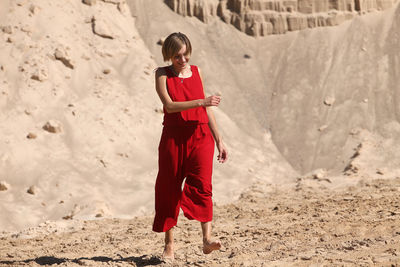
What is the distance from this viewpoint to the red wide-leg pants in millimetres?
4238

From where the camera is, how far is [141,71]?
1445cm

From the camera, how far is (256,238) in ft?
18.7

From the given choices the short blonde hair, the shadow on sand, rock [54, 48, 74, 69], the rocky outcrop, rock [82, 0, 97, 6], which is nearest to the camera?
the short blonde hair

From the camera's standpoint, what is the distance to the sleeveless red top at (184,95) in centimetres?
420

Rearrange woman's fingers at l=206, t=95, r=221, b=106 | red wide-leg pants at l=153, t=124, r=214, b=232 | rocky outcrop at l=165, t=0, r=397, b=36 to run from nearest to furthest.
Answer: woman's fingers at l=206, t=95, r=221, b=106
red wide-leg pants at l=153, t=124, r=214, b=232
rocky outcrop at l=165, t=0, r=397, b=36

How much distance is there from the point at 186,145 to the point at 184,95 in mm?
375

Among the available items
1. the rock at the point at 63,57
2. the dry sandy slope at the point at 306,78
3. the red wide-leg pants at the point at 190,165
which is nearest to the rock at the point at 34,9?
the rock at the point at 63,57

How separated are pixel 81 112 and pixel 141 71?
2611 millimetres

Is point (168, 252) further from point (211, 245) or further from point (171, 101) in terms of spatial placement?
point (171, 101)

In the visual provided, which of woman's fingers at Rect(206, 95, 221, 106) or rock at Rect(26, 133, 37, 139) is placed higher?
woman's fingers at Rect(206, 95, 221, 106)

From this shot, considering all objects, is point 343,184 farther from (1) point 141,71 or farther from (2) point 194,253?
(2) point 194,253

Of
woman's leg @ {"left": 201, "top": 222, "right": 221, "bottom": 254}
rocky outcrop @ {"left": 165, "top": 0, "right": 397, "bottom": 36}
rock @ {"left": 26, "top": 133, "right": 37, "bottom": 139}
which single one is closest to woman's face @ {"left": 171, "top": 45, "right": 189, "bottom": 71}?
woman's leg @ {"left": 201, "top": 222, "right": 221, "bottom": 254}

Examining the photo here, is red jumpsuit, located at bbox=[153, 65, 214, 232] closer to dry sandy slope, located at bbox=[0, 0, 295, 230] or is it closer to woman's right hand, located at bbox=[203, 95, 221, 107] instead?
woman's right hand, located at bbox=[203, 95, 221, 107]

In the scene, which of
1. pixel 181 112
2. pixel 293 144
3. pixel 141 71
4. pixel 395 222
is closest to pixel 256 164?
pixel 293 144
